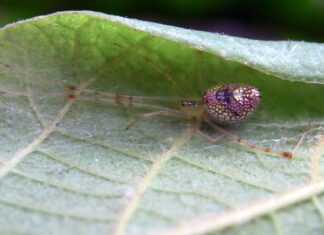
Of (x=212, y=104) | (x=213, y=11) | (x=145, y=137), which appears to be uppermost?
(x=213, y=11)

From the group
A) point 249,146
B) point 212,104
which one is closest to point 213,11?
point 212,104

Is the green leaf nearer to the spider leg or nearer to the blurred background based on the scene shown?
the spider leg

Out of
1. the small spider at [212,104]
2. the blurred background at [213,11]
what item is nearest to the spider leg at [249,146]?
the small spider at [212,104]

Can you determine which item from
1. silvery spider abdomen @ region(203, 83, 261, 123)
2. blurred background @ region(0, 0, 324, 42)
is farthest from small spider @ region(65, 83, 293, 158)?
blurred background @ region(0, 0, 324, 42)

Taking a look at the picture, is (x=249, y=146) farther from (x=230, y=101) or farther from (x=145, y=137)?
(x=145, y=137)

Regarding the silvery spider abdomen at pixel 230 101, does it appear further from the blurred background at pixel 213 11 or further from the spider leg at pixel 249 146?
the blurred background at pixel 213 11

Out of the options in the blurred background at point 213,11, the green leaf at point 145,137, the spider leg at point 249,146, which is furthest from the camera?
the blurred background at point 213,11

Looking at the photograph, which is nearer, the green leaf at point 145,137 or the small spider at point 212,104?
the green leaf at point 145,137

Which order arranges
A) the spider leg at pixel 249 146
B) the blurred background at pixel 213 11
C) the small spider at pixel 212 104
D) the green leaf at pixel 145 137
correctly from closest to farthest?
the green leaf at pixel 145 137 → the spider leg at pixel 249 146 → the small spider at pixel 212 104 → the blurred background at pixel 213 11
